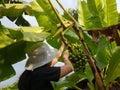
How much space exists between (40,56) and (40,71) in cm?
14

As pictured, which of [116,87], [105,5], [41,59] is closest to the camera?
[116,87]

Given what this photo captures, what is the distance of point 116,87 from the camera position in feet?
6.37

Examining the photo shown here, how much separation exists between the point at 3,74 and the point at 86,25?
2.26 feet

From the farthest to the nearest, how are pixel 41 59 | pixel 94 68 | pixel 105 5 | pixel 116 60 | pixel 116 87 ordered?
pixel 41 59, pixel 105 5, pixel 116 87, pixel 116 60, pixel 94 68

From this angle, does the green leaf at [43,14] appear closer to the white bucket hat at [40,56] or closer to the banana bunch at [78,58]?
the white bucket hat at [40,56]

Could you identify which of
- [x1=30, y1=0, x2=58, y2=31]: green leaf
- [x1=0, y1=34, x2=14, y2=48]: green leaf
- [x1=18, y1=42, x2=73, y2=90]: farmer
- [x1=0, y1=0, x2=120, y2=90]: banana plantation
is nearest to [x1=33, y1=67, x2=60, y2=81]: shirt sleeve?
[x1=18, y1=42, x2=73, y2=90]: farmer

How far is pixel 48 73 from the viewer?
7.66ft

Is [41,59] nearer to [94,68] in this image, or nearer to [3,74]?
[3,74]

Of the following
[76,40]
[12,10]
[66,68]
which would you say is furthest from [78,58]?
[12,10]

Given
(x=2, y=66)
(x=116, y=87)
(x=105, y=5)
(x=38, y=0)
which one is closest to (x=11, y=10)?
(x=38, y=0)

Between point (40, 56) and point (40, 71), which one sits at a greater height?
point (40, 56)

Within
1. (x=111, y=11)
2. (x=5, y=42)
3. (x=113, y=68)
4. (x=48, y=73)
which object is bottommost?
(x=48, y=73)

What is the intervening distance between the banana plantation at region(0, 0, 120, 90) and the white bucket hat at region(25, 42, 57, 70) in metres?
0.11

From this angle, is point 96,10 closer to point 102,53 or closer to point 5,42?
point 102,53
